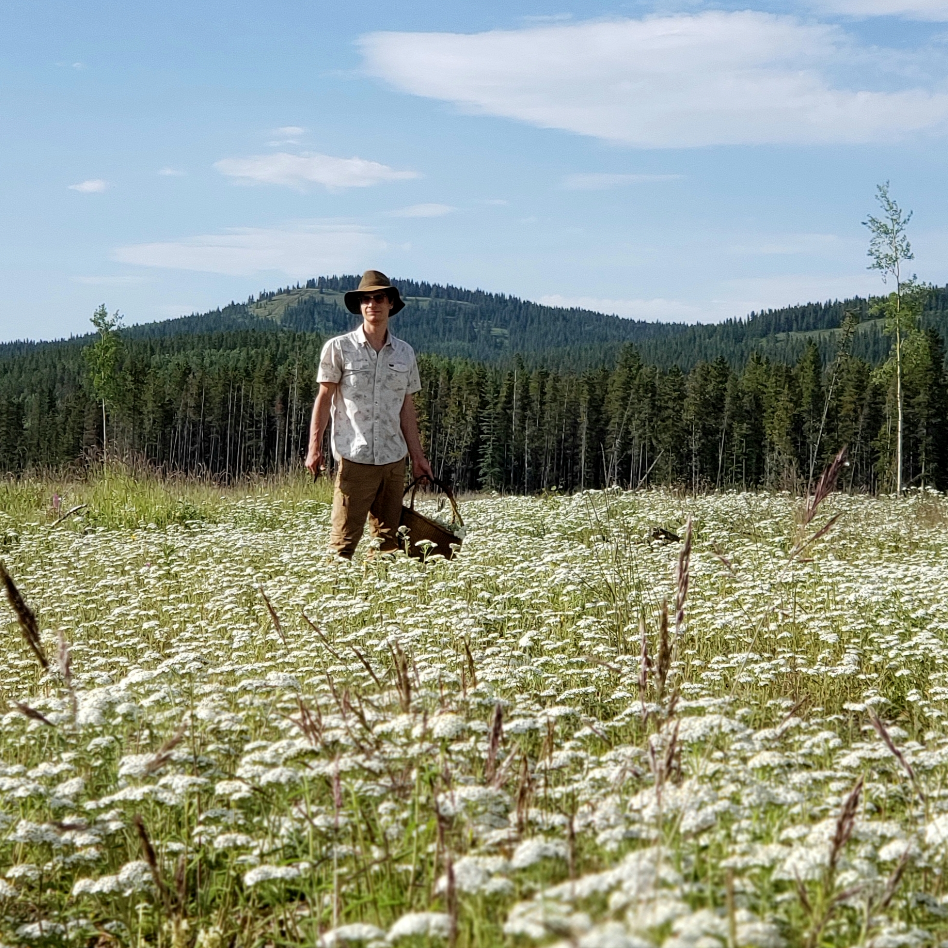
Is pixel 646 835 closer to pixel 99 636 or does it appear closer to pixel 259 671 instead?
pixel 259 671

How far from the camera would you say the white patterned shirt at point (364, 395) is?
28.8 feet

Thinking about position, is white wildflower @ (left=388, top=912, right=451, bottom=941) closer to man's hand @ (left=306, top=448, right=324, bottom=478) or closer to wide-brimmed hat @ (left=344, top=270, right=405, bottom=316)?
man's hand @ (left=306, top=448, right=324, bottom=478)

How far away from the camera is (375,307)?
8.72 metres

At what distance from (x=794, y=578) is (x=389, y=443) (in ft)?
11.8

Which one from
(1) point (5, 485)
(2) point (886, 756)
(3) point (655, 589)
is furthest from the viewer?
(1) point (5, 485)

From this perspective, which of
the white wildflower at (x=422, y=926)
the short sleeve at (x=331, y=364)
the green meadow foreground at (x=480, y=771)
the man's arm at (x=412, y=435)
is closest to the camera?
the white wildflower at (x=422, y=926)

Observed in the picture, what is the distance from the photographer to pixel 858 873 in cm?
228

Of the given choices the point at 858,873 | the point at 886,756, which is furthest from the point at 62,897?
the point at 886,756

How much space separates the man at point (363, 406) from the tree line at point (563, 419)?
56980mm

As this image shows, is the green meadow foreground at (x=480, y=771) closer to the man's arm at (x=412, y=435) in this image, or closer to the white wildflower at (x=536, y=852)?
the white wildflower at (x=536, y=852)

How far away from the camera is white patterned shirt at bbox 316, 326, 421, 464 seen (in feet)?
28.8

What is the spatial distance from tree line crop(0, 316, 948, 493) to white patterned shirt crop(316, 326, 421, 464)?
57015 mm

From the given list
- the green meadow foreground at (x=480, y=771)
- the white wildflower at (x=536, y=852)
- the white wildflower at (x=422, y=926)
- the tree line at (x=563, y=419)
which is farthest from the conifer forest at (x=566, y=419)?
the white wildflower at (x=422, y=926)

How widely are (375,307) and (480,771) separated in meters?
5.79
